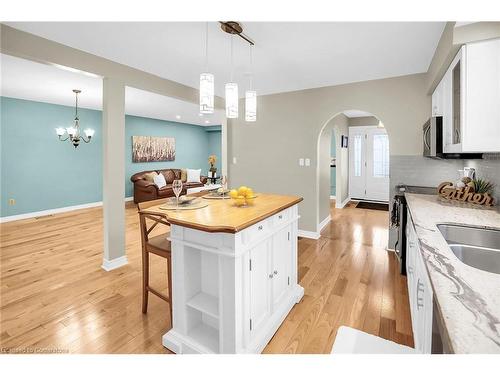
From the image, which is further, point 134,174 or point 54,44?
point 134,174

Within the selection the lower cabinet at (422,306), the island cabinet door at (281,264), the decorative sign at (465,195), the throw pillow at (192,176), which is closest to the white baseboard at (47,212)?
the throw pillow at (192,176)

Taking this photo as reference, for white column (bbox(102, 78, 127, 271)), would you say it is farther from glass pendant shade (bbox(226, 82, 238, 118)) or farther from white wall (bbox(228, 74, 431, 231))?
white wall (bbox(228, 74, 431, 231))

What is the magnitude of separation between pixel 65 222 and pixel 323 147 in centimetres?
517

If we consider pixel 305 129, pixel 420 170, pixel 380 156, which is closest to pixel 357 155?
pixel 380 156

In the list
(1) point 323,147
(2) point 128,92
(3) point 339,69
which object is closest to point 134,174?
(2) point 128,92

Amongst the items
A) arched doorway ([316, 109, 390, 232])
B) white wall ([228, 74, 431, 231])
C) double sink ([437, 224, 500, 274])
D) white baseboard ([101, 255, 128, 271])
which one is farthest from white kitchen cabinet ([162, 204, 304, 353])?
arched doorway ([316, 109, 390, 232])

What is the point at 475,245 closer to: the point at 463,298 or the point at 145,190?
the point at 463,298

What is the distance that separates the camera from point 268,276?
74.3 inches

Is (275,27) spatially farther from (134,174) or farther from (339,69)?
(134,174)

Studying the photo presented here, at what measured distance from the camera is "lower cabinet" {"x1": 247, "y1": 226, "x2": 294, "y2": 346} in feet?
5.57

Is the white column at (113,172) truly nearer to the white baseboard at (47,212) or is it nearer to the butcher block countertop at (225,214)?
the butcher block countertop at (225,214)

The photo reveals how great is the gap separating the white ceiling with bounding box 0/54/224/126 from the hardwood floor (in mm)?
2326
